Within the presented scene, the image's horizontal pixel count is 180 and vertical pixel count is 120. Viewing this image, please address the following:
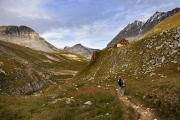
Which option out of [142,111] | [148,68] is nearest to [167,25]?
[148,68]

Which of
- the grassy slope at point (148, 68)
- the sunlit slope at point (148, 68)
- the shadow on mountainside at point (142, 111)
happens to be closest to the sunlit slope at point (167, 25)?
the grassy slope at point (148, 68)

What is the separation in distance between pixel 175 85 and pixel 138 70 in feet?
72.5

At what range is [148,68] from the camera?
60.3 meters

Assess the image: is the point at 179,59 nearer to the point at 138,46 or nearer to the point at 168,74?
the point at 168,74

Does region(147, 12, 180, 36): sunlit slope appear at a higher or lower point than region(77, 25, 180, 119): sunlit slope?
higher

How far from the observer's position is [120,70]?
67.2 metres

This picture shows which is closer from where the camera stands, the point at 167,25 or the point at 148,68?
the point at 148,68

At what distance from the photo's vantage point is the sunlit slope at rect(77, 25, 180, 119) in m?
40.6

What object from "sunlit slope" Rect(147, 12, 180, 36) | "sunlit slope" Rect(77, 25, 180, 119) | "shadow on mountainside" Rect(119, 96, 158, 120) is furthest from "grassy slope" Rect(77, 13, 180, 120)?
"sunlit slope" Rect(147, 12, 180, 36)

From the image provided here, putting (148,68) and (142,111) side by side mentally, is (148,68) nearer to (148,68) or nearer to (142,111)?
(148,68)

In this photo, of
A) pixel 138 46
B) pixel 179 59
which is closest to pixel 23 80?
pixel 138 46

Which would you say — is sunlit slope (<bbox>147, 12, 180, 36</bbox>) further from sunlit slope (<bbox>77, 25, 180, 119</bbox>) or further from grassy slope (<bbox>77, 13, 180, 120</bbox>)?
sunlit slope (<bbox>77, 25, 180, 119</bbox>)

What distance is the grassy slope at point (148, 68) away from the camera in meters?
40.3

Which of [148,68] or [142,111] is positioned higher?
[148,68]
